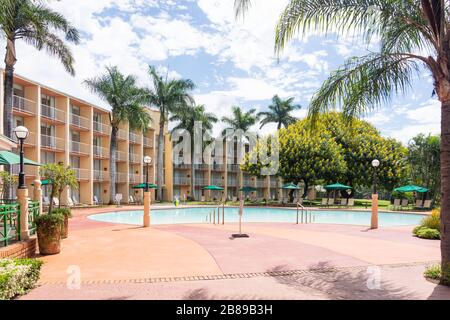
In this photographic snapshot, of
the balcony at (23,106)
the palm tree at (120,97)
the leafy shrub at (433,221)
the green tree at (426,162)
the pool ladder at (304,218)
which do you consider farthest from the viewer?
the green tree at (426,162)

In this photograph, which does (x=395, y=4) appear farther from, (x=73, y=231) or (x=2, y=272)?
(x=73, y=231)

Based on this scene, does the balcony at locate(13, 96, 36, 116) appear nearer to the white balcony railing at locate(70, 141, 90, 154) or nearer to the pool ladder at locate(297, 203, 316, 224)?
the white balcony railing at locate(70, 141, 90, 154)

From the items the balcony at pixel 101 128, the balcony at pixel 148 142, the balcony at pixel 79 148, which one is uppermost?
the balcony at pixel 101 128

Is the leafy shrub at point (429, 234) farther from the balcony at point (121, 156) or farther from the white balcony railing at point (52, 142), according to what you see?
the balcony at point (121, 156)

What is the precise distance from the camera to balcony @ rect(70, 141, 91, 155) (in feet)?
114

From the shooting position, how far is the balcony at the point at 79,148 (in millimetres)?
34612

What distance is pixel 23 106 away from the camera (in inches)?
1115

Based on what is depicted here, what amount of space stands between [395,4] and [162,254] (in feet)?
Answer: 27.9

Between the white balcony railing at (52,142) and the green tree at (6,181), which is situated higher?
the white balcony railing at (52,142)

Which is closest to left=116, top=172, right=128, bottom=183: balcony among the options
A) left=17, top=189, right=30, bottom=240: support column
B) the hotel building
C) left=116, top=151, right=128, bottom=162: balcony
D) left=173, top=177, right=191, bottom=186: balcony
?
the hotel building

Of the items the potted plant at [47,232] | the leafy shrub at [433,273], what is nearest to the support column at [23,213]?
the potted plant at [47,232]

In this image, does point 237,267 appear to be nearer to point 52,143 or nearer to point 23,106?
point 23,106

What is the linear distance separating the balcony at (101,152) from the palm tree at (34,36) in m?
17.3
